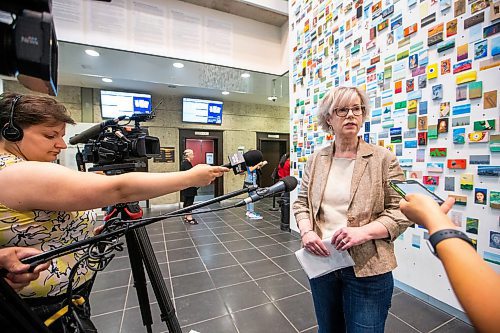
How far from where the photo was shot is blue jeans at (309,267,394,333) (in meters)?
0.89

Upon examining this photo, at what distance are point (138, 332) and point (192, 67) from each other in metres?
4.05

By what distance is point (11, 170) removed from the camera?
0.60 m

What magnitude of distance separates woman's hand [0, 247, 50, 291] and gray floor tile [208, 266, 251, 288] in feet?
6.21

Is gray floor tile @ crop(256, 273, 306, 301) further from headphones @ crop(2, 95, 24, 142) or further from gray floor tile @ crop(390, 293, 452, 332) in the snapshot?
headphones @ crop(2, 95, 24, 142)

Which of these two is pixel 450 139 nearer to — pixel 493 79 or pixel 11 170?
pixel 493 79

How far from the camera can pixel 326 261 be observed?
3.14 ft

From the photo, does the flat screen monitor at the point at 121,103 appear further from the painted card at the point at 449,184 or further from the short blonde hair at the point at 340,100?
the painted card at the point at 449,184

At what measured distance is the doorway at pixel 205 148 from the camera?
6633 mm

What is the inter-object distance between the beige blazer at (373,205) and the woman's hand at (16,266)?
99cm

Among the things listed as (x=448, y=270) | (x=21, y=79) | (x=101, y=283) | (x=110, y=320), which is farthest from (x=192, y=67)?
(x=448, y=270)

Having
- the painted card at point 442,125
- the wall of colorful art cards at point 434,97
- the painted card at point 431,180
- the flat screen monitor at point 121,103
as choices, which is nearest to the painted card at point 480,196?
the wall of colorful art cards at point 434,97

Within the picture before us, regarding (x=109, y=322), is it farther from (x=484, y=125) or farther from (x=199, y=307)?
(x=484, y=125)

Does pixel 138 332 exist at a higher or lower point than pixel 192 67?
lower

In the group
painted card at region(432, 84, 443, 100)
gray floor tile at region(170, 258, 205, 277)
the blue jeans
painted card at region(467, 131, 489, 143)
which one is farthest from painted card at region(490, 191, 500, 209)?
gray floor tile at region(170, 258, 205, 277)
